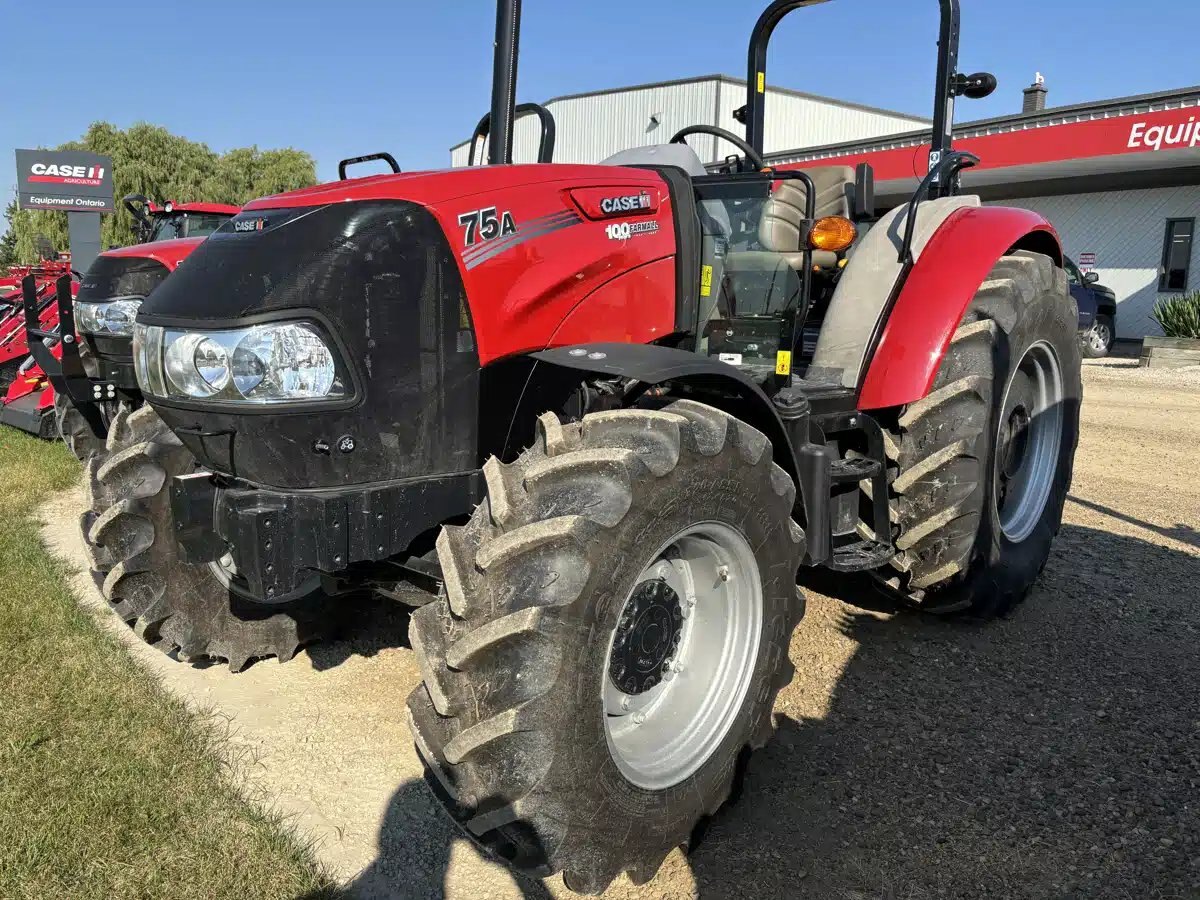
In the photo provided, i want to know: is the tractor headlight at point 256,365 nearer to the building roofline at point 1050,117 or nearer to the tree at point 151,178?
the building roofline at point 1050,117

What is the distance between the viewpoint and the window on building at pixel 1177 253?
1844cm

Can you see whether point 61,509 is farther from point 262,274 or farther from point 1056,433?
point 1056,433

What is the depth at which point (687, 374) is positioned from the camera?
252cm

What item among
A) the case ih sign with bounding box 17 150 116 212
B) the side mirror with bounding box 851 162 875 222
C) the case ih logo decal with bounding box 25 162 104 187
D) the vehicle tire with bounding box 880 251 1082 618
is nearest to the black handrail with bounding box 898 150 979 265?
the side mirror with bounding box 851 162 875 222

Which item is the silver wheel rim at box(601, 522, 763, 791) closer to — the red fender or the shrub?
the red fender

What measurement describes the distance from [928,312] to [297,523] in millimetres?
2476

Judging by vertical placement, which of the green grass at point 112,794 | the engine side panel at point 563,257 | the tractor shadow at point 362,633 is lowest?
the green grass at point 112,794

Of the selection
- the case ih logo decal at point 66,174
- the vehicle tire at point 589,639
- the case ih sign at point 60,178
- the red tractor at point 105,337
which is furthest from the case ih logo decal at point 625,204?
the case ih logo decal at point 66,174

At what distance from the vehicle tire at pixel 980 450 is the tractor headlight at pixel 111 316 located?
4.98 metres

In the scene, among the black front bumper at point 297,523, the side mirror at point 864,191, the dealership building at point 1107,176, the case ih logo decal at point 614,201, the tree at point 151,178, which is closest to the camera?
the black front bumper at point 297,523

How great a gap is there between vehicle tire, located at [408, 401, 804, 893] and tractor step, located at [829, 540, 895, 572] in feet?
2.64

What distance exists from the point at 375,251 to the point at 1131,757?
2825mm

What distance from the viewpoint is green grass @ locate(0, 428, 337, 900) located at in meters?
2.47

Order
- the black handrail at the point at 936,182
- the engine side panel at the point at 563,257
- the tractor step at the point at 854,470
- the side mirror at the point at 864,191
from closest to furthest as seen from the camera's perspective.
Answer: the engine side panel at the point at 563,257, the tractor step at the point at 854,470, the black handrail at the point at 936,182, the side mirror at the point at 864,191
